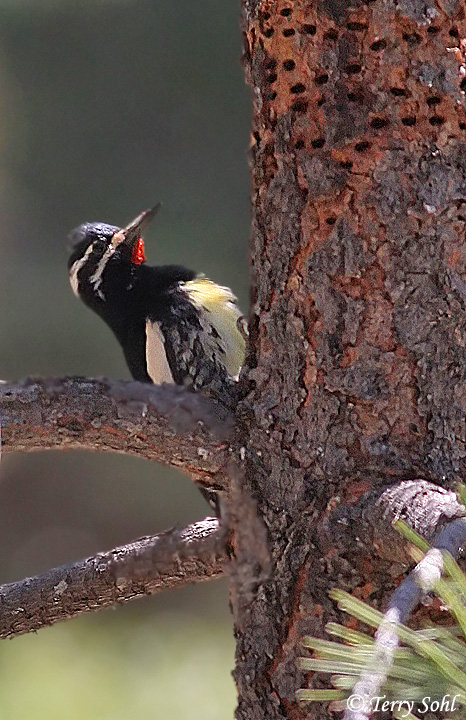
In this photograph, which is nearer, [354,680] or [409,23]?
[354,680]

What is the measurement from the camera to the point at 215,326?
5.78 ft

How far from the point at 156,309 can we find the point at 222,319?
0.47 feet

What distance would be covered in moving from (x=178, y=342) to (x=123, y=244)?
0.28 m

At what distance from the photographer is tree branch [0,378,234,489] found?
2.86 feet

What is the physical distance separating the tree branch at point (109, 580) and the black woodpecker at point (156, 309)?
2.02ft

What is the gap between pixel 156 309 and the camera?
6.02 ft

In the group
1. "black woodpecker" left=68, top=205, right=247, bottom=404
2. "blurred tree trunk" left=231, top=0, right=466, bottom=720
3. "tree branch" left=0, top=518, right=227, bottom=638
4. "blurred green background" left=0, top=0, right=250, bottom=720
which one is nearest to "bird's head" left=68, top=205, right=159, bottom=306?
"black woodpecker" left=68, top=205, right=247, bottom=404

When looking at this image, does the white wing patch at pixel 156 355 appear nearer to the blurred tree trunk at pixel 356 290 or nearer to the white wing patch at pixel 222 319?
the white wing patch at pixel 222 319

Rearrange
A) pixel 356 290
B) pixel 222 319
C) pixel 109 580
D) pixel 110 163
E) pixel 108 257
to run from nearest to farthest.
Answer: pixel 356 290
pixel 109 580
pixel 222 319
pixel 108 257
pixel 110 163

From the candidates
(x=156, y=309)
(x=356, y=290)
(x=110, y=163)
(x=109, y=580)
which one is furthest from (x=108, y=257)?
(x=110, y=163)

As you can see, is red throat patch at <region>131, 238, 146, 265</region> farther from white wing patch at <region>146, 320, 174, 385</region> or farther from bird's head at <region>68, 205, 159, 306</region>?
white wing patch at <region>146, 320, 174, 385</region>

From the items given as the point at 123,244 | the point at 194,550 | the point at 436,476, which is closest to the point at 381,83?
the point at 436,476

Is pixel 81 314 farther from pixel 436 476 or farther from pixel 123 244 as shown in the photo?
pixel 436 476

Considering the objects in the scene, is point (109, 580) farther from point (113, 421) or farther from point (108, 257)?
point (108, 257)
